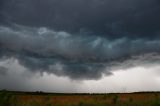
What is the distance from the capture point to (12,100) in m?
28.2

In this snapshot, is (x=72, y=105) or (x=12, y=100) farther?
(x=72, y=105)

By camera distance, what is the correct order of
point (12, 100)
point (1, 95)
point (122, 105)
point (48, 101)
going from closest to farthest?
1. point (1, 95)
2. point (12, 100)
3. point (122, 105)
4. point (48, 101)

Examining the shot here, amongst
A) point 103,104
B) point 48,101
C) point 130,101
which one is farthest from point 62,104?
point 130,101

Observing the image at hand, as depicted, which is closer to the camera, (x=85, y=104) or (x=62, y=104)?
(x=85, y=104)

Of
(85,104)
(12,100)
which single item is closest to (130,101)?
(85,104)

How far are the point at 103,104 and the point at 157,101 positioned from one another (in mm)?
4955

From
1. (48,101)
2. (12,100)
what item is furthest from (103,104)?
(12,100)

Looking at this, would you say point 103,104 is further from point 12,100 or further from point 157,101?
point 12,100

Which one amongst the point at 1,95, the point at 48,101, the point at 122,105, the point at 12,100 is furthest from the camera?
the point at 48,101

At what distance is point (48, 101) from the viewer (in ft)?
112

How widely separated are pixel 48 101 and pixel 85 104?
4083 mm

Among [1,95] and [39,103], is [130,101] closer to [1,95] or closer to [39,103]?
[39,103]

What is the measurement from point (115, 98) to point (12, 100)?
393 inches

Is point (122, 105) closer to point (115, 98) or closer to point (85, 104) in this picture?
point (115, 98)
